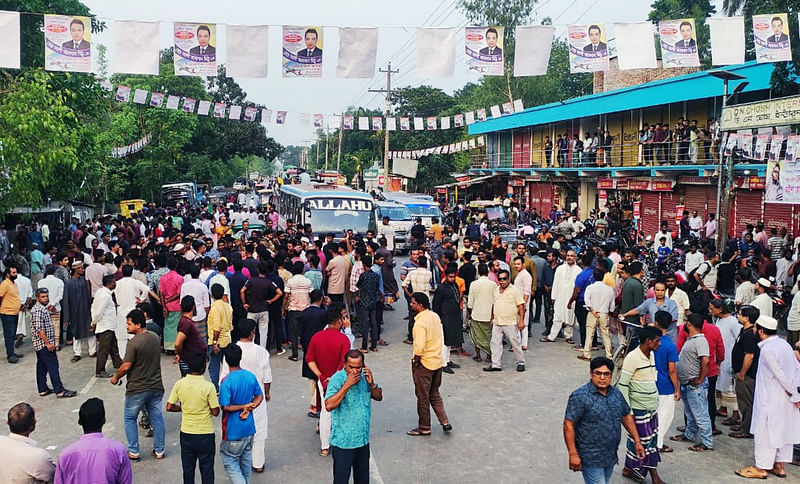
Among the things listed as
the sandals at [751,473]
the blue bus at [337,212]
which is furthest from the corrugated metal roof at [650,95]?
the sandals at [751,473]

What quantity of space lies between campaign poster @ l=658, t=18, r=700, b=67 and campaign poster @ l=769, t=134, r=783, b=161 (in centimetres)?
288

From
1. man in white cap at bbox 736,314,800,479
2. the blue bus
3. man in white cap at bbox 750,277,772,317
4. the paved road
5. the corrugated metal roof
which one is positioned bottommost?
the paved road

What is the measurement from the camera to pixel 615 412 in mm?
5352

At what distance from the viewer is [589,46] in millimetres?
15117

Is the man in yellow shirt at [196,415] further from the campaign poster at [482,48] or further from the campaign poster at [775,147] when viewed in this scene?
the campaign poster at [775,147]

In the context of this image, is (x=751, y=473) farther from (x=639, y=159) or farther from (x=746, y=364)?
(x=639, y=159)

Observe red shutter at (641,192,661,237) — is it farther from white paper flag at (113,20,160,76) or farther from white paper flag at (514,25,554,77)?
white paper flag at (113,20,160,76)

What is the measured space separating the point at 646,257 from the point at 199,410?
14169mm

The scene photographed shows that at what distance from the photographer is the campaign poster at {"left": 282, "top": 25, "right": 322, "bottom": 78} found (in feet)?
49.9

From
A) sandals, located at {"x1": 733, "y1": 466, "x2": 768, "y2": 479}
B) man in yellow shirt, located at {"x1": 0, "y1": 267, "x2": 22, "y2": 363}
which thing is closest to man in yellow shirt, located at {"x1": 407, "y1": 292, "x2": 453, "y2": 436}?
sandals, located at {"x1": 733, "y1": 466, "x2": 768, "y2": 479}

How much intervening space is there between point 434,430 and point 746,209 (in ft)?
60.0

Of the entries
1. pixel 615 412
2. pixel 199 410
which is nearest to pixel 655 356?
pixel 615 412

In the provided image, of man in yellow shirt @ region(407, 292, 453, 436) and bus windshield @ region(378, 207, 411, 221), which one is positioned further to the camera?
bus windshield @ region(378, 207, 411, 221)

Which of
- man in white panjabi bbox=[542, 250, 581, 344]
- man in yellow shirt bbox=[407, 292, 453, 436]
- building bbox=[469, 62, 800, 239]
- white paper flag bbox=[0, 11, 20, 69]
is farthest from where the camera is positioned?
building bbox=[469, 62, 800, 239]
